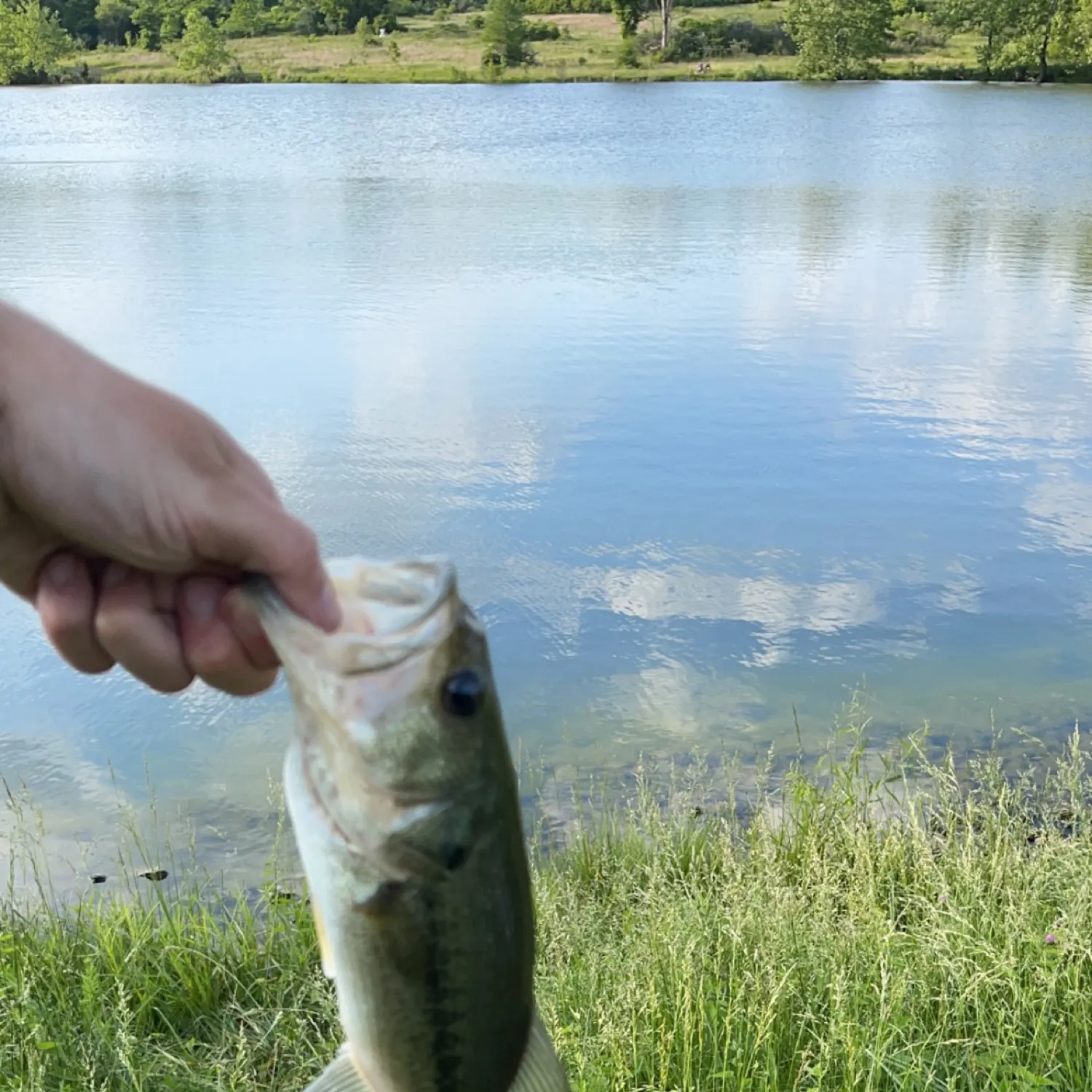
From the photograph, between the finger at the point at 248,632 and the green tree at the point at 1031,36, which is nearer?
the finger at the point at 248,632

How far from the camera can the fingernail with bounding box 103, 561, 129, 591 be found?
72.5 inches

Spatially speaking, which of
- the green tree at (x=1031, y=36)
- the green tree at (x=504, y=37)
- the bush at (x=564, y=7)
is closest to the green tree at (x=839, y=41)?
the green tree at (x=1031, y=36)

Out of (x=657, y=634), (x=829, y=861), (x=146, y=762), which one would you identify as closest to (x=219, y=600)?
(x=829, y=861)

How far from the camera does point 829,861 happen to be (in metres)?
4.33

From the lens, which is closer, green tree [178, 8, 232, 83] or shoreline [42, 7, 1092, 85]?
shoreline [42, 7, 1092, 85]

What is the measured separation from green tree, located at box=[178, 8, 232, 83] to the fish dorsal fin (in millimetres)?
67401

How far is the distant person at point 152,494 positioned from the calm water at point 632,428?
137 inches

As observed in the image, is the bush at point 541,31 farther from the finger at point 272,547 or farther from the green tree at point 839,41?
the finger at point 272,547

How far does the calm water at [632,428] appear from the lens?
626 centimetres

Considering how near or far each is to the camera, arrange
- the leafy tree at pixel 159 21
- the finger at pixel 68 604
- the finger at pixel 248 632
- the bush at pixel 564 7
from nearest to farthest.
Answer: the finger at pixel 248 632
the finger at pixel 68 604
the leafy tree at pixel 159 21
the bush at pixel 564 7

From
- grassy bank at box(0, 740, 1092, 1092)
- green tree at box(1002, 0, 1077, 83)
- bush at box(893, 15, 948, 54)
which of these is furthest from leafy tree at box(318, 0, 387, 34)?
grassy bank at box(0, 740, 1092, 1092)

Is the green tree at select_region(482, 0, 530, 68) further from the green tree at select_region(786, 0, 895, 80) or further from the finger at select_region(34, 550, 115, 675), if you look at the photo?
the finger at select_region(34, 550, 115, 675)

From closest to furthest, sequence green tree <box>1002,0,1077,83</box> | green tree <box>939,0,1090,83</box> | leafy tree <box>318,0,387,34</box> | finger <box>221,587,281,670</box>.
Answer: finger <box>221,587,281,670</box> < green tree <box>939,0,1090,83</box> < green tree <box>1002,0,1077,83</box> < leafy tree <box>318,0,387,34</box>

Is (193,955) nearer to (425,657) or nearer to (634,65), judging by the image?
(425,657)
